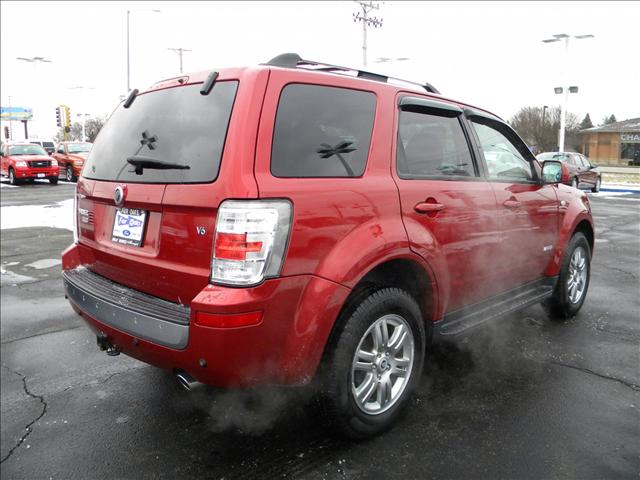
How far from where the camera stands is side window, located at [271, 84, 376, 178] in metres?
2.41

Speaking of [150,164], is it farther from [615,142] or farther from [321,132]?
[615,142]

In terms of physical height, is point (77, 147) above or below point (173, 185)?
above

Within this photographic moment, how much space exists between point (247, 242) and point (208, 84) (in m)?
0.84

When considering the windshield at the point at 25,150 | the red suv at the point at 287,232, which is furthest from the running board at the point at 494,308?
the windshield at the point at 25,150

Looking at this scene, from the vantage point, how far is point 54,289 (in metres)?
5.95

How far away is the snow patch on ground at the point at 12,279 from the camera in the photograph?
6215 mm

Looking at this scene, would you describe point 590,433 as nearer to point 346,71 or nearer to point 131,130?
point 346,71

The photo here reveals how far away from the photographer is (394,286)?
2887 millimetres

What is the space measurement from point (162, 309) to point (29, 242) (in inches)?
296

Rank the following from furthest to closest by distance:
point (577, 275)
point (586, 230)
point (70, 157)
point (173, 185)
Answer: point (70, 157), point (586, 230), point (577, 275), point (173, 185)

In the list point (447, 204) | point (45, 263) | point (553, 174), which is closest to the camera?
point (447, 204)

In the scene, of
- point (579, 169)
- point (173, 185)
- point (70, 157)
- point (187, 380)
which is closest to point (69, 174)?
point (70, 157)

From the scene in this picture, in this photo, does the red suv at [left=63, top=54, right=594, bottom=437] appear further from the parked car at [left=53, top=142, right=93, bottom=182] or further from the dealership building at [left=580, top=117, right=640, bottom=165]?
the parked car at [left=53, top=142, right=93, bottom=182]

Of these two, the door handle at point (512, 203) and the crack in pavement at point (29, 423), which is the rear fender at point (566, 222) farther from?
the crack in pavement at point (29, 423)
